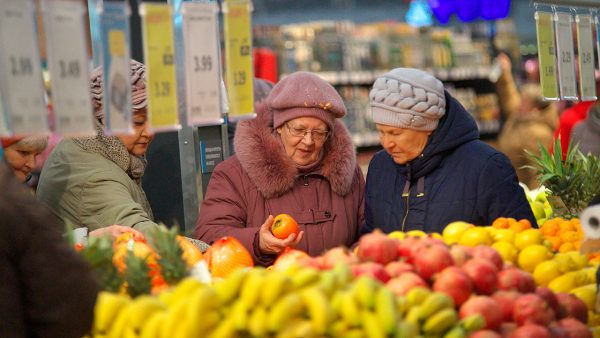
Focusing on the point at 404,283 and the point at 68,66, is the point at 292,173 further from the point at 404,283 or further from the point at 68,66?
the point at 68,66

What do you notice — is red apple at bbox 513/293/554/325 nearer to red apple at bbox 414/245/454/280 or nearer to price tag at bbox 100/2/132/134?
red apple at bbox 414/245/454/280

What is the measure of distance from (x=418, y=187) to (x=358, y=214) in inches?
19.9

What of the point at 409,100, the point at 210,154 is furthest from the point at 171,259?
the point at 210,154

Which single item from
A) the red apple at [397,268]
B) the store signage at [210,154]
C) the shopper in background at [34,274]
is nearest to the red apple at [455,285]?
the red apple at [397,268]

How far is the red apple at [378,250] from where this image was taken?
2754 mm

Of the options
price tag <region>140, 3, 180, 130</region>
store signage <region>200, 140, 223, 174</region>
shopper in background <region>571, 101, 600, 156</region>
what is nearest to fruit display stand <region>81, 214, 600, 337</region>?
price tag <region>140, 3, 180, 130</region>

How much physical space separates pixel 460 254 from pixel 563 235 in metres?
1.19

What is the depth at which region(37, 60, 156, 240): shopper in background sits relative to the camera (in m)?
4.05

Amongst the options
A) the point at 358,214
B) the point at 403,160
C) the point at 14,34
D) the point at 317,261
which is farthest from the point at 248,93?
the point at 358,214

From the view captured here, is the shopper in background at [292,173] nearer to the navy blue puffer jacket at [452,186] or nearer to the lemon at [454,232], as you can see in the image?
the navy blue puffer jacket at [452,186]

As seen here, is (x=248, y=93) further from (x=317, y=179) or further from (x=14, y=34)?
(x=317, y=179)

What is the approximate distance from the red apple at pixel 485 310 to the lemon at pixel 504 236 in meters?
0.64

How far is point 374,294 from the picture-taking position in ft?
7.78

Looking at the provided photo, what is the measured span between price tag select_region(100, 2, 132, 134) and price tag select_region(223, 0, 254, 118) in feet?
1.48
